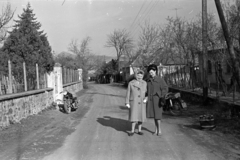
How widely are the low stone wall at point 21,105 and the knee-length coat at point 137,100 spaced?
13.5ft

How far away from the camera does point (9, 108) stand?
9430 mm

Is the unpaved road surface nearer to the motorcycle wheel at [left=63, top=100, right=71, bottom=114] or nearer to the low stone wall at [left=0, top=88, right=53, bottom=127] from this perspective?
the low stone wall at [left=0, top=88, right=53, bottom=127]

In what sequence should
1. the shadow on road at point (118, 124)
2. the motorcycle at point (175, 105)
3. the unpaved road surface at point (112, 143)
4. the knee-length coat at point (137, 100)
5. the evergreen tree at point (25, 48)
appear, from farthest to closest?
the evergreen tree at point (25, 48) → the motorcycle at point (175, 105) → the shadow on road at point (118, 124) → the knee-length coat at point (137, 100) → the unpaved road surface at point (112, 143)

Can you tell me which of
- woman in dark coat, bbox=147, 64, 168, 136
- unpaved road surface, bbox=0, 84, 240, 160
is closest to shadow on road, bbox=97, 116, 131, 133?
unpaved road surface, bbox=0, 84, 240, 160

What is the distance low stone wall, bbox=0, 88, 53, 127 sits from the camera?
29.7ft

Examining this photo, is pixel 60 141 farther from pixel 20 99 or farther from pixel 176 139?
pixel 20 99

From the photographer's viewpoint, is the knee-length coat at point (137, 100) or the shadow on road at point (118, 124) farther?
the shadow on road at point (118, 124)

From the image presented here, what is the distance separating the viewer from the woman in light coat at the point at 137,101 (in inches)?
300

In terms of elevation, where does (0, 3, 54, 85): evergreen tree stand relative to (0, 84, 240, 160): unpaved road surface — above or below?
above

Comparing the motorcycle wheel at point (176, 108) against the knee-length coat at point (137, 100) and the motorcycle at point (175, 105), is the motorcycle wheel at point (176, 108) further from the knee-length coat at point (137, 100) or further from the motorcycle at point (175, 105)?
the knee-length coat at point (137, 100)

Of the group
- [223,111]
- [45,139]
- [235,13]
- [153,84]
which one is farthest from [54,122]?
[235,13]

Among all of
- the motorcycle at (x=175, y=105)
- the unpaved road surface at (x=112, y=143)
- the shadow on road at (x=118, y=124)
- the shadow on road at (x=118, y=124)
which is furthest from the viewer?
the motorcycle at (x=175, y=105)

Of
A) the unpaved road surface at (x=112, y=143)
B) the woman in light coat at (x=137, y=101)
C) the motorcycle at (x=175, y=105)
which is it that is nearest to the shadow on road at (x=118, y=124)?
the unpaved road surface at (x=112, y=143)

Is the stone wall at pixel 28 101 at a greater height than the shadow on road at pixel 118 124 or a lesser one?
greater
